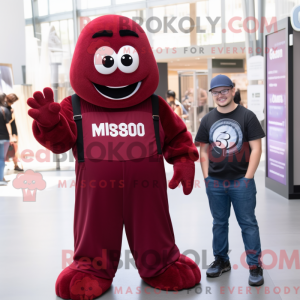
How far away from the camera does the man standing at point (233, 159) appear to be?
2709 millimetres

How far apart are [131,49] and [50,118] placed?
2.24ft

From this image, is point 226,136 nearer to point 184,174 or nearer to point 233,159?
point 233,159

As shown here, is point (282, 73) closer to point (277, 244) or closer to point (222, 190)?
point (277, 244)

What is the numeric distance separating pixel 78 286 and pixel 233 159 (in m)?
1.30

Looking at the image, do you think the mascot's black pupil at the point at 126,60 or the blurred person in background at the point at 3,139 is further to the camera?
the blurred person in background at the point at 3,139

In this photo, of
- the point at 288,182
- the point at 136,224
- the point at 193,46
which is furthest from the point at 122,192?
the point at 193,46

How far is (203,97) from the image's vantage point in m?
14.7

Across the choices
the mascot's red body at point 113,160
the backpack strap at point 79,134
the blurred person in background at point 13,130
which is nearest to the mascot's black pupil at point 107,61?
the mascot's red body at point 113,160

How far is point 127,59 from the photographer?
2.56 m

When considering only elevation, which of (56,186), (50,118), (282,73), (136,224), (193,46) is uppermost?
(193,46)

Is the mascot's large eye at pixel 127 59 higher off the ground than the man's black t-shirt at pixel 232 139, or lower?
higher

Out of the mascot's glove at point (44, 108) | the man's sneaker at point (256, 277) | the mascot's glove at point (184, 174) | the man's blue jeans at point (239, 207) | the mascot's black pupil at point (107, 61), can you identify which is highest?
the mascot's black pupil at point (107, 61)

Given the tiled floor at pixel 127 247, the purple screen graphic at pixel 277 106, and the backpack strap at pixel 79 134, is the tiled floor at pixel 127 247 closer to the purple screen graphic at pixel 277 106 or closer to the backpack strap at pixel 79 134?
the purple screen graphic at pixel 277 106

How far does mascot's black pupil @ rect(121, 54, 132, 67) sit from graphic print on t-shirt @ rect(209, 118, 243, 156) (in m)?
0.72
